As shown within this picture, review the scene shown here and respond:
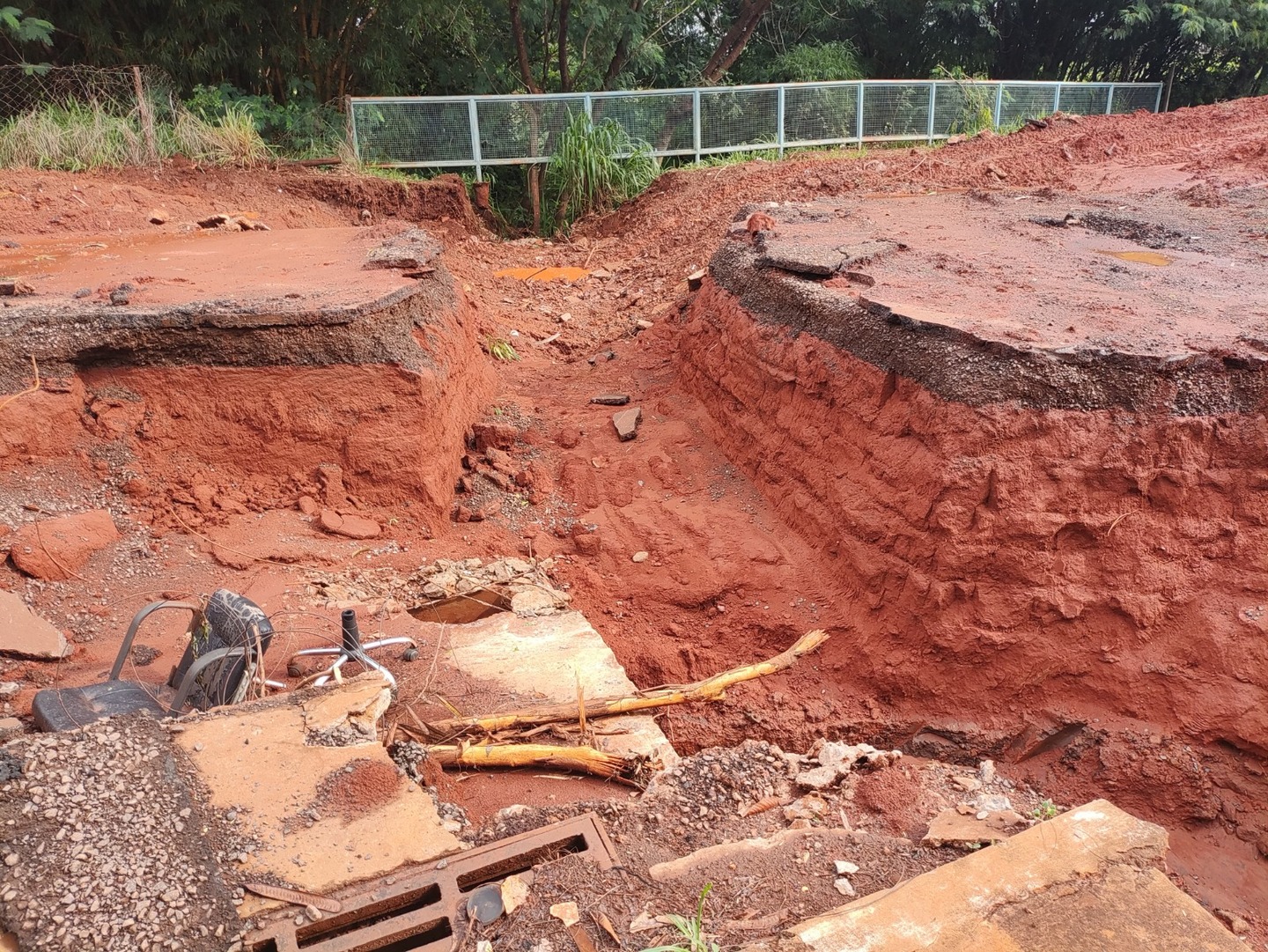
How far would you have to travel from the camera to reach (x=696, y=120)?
41.4ft

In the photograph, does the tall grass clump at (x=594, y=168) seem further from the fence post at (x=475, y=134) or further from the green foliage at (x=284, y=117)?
the green foliage at (x=284, y=117)

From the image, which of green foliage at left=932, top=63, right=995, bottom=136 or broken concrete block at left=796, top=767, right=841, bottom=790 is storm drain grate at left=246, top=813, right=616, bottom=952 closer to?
broken concrete block at left=796, top=767, right=841, bottom=790

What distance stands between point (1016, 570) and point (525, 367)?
14.5 feet

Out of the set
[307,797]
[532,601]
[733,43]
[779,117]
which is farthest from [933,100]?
[307,797]

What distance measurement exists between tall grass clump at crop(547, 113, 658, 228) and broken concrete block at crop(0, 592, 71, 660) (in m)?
9.80

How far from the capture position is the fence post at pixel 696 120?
40.9 ft

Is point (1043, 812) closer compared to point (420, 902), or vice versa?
point (420, 902)

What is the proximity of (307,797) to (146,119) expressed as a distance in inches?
382

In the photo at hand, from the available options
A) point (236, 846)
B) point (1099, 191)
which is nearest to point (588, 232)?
point (1099, 191)

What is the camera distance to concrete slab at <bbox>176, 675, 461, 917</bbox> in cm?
216

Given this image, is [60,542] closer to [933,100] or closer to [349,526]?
[349,526]

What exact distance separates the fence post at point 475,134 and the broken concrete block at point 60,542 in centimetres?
898

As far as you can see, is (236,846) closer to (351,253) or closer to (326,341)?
(326,341)

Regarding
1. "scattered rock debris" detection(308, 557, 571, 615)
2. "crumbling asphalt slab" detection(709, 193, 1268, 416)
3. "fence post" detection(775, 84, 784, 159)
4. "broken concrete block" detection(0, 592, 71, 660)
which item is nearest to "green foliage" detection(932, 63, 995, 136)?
"fence post" detection(775, 84, 784, 159)
